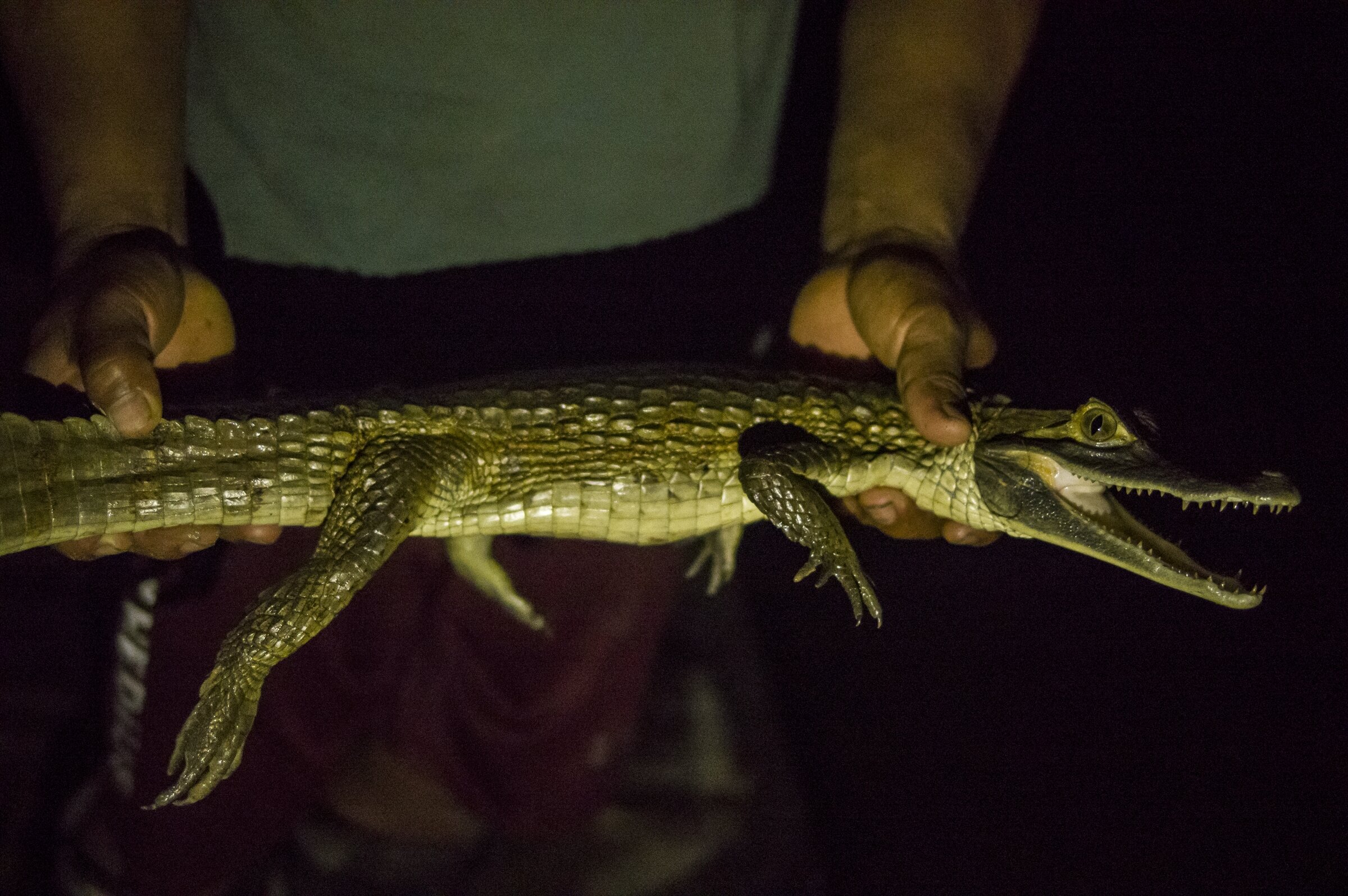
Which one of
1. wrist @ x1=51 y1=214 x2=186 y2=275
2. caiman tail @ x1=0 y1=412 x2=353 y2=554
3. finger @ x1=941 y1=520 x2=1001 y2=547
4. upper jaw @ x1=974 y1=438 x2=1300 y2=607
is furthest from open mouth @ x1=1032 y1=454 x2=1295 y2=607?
wrist @ x1=51 y1=214 x2=186 y2=275

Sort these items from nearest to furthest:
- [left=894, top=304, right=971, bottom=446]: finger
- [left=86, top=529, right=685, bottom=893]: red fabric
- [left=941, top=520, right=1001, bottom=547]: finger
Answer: [left=894, top=304, right=971, bottom=446]: finger
[left=941, top=520, right=1001, bottom=547]: finger
[left=86, top=529, right=685, bottom=893]: red fabric

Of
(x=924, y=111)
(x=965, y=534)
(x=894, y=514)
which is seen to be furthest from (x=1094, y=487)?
(x=924, y=111)

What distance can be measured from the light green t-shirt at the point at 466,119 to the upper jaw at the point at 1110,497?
1507 mm

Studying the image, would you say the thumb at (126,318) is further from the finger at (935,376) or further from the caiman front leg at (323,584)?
the finger at (935,376)

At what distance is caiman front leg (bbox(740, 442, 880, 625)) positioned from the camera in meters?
2.32

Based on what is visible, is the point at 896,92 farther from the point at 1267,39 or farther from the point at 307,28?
the point at 307,28

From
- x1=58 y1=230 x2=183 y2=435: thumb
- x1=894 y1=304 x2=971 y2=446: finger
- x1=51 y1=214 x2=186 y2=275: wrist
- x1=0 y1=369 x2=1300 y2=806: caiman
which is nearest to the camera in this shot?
x1=58 y1=230 x2=183 y2=435: thumb

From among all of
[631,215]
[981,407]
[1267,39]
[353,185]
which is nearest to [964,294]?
[981,407]

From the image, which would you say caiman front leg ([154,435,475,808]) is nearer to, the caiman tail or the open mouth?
the caiman tail

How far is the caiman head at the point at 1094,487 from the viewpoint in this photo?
2188mm

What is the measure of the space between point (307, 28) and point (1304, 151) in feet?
11.2

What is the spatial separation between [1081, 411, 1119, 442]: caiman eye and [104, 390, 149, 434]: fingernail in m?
2.39

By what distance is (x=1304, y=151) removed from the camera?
319cm

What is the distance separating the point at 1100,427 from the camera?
7.97 feet
